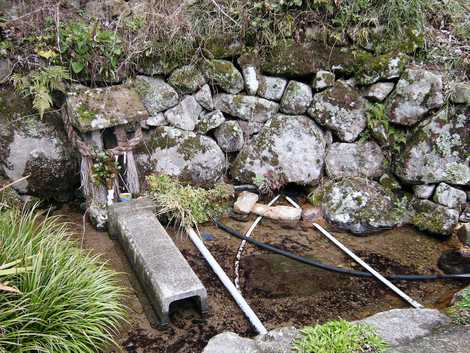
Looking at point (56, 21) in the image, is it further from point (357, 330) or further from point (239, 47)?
point (357, 330)

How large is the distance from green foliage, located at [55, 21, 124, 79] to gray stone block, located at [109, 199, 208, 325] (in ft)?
5.06

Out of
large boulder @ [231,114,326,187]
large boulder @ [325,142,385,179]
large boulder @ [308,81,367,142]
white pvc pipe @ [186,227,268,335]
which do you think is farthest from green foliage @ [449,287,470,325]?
large boulder @ [308,81,367,142]

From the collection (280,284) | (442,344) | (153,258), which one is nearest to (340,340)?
(442,344)

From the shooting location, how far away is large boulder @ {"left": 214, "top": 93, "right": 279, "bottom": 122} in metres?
5.54

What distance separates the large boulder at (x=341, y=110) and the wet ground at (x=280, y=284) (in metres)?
1.35

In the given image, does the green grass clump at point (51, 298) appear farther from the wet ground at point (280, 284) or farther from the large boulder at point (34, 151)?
the large boulder at point (34, 151)

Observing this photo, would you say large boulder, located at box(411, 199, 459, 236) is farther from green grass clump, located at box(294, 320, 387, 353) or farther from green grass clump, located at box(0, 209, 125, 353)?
green grass clump, located at box(0, 209, 125, 353)

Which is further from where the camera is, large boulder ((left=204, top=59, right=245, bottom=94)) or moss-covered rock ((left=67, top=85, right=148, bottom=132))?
large boulder ((left=204, top=59, right=245, bottom=94))

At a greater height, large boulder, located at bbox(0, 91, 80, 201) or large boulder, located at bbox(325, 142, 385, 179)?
large boulder, located at bbox(0, 91, 80, 201)

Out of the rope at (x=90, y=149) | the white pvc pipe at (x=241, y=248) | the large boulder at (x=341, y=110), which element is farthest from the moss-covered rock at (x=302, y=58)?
the rope at (x=90, y=149)

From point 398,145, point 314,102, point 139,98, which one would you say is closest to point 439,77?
point 398,145

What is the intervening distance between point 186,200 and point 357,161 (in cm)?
224

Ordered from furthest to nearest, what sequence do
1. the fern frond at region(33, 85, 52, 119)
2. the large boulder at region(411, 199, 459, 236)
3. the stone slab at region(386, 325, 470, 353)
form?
the large boulder at region(411, 199, 459, 236) < the fern frond at region(33, 85, 52, 119) < the stone slab at region(386, 325, 470, 353)

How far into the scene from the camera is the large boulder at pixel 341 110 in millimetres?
5523
